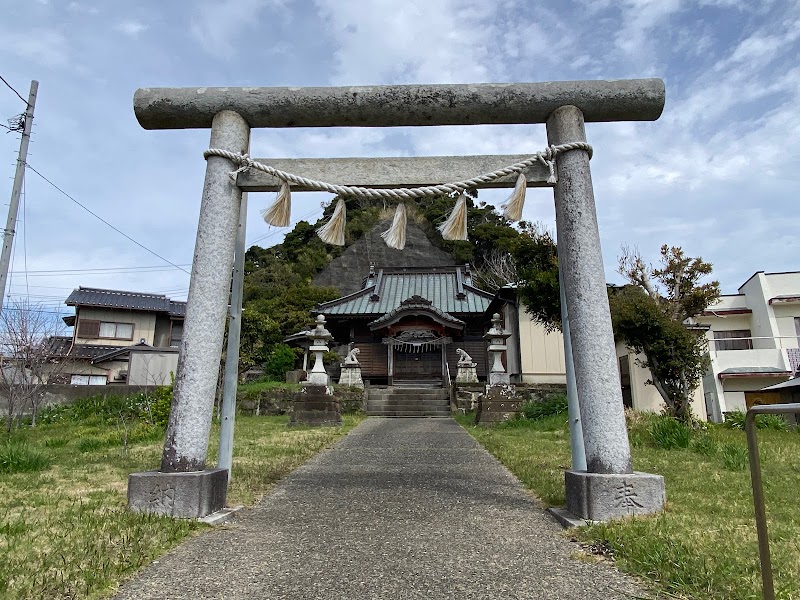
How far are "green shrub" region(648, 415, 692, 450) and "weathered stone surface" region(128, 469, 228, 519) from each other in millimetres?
6010

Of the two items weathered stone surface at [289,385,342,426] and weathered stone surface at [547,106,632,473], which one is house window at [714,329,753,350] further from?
weathered stone surface at [547,106,632,473]

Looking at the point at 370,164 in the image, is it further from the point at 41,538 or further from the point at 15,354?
the point at 15,354

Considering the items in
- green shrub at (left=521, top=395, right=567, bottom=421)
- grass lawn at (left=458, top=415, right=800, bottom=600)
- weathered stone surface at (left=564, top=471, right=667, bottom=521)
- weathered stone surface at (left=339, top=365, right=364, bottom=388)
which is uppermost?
weathered stone surface at (left=339, top=365, right=364, bottom=388)

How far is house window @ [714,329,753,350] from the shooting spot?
1908 centimetres

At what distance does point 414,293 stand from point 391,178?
19.3m

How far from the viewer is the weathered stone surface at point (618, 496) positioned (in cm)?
334

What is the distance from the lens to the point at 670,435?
6.93 m

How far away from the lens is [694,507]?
3607mm

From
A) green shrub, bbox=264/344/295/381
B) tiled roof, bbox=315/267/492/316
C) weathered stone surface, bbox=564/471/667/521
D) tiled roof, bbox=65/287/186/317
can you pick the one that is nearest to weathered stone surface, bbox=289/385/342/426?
green shrub, bbox=264/344/295/381

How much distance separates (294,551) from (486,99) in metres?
3.56

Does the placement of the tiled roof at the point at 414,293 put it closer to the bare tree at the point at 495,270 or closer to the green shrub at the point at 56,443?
the bare tree at the point at 495,270

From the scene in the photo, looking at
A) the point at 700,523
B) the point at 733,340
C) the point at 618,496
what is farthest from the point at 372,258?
the point at 700,523

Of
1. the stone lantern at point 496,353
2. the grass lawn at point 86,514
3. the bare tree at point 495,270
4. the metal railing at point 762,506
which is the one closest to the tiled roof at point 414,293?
the bare tree at point 495,270

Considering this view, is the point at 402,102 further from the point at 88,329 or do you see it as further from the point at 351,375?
the point at 88,329
